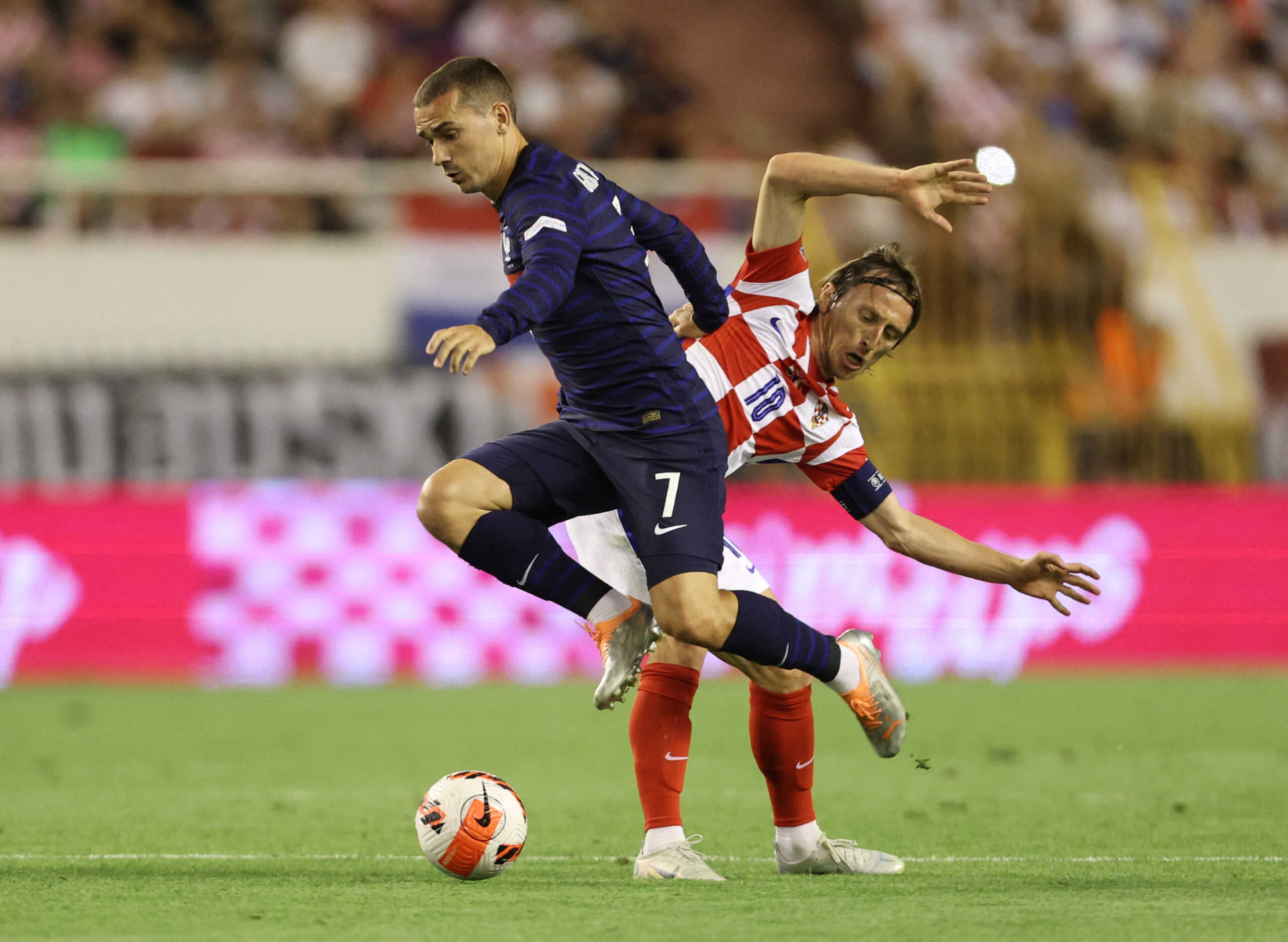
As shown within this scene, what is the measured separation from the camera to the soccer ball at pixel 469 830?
495 cm

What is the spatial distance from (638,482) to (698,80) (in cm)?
1212

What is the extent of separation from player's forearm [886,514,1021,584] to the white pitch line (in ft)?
2.80

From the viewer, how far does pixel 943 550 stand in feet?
18.5

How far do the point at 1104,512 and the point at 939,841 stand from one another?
6.93m

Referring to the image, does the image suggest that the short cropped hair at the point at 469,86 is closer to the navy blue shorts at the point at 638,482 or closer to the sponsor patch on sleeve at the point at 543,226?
the sponsor patch on sleeve at the point at 543,226

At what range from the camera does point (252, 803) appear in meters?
6.75

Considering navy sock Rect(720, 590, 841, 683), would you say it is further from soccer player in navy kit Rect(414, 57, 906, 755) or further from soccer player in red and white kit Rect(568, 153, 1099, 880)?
soccer player in red and white kit Rect(568, 153, 1099, 880)

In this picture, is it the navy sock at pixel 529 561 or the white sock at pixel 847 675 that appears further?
the white sock at pixel 847 675

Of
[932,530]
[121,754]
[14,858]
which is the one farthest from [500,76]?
[121,754]

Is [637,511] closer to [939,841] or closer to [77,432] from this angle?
[939,841]

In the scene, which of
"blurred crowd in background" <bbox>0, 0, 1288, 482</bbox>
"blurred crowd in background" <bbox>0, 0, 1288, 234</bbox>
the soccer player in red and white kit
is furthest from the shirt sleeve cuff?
"blurred crowd in background" <bbox>0, 0, 1288, 234</bbox>

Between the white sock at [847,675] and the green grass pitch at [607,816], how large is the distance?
559 mm

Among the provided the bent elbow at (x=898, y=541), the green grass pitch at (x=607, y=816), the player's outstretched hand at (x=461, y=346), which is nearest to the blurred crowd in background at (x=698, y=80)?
the green grass pitch at (x=607, y=816)

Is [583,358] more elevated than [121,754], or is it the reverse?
[583,358]
